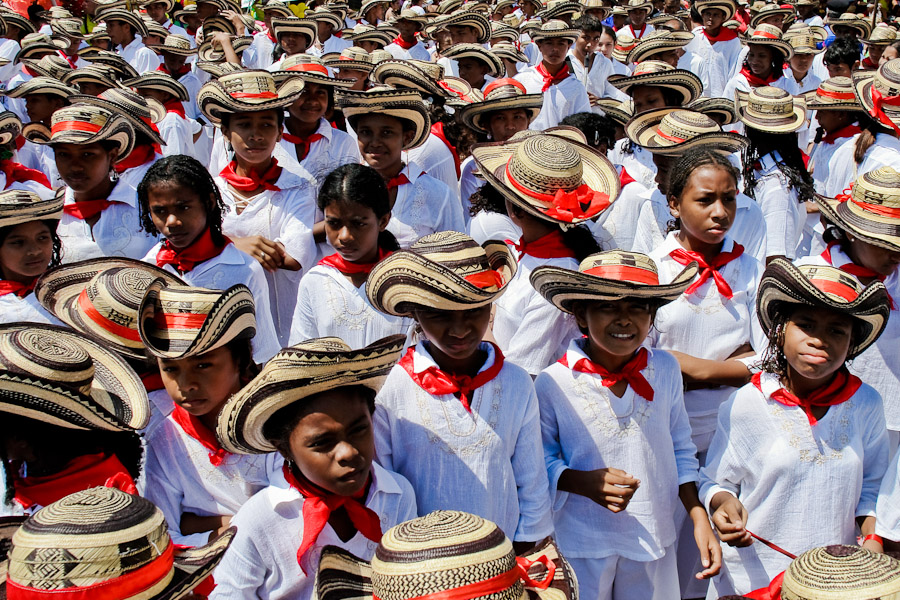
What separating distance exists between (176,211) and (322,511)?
2150 millimetres

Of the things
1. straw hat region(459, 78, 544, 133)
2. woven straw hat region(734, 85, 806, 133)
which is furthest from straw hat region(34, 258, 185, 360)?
woven straw hat region(734, 85, 806, 133)

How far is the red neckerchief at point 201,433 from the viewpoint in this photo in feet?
9.75

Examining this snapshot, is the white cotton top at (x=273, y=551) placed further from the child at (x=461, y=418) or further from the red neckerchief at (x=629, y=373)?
the red neckerchief at (x=629, y=373)

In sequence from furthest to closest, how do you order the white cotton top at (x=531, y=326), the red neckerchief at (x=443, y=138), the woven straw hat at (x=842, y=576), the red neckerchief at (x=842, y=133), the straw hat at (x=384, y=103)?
the red neckerchief at (x=842, y=133)
the red neckerchief at (x=443, y=138)
the straw hat at (x=384, y=103)
the white cotton top at (x=531, y=326)
the woven straw hat at (x=842, y=576)

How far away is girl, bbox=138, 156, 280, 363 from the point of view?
4.12 metres

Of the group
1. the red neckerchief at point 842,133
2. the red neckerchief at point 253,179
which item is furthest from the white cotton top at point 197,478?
the red neckerchief at point 842,133

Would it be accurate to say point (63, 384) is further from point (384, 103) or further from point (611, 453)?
point (384, 103)

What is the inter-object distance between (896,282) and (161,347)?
3.34 m

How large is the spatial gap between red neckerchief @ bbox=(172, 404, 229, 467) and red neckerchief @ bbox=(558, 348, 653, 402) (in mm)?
1389

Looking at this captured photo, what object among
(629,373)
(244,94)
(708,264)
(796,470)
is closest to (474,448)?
(629,373)

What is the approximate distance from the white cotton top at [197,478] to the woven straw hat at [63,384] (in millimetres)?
178

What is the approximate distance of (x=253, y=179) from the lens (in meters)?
5.16

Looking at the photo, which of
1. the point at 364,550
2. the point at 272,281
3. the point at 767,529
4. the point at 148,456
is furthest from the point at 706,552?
the point at 272,281

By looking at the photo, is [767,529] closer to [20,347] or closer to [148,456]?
[148,456]
